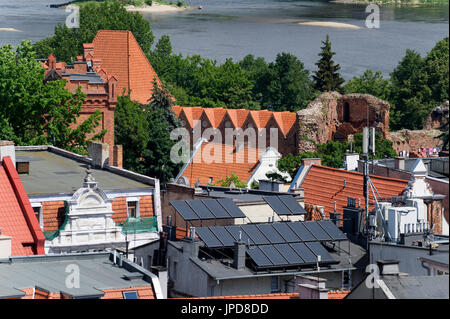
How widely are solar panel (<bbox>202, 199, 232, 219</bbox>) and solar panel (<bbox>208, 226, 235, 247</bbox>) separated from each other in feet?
6.88

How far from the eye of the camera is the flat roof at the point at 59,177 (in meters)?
34.9

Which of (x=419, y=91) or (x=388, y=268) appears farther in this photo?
(x=419, y=91)

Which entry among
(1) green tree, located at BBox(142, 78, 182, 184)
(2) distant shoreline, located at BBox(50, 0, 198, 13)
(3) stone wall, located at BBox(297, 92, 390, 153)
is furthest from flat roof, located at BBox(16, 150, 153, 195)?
(2) distant shoreline, located at BBox(50, 0, 198, 13)

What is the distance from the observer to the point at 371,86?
10000cm

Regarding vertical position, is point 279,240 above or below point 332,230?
above

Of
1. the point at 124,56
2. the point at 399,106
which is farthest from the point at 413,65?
the point at 124,56

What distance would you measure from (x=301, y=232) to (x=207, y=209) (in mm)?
2999

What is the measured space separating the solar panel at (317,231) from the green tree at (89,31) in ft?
261

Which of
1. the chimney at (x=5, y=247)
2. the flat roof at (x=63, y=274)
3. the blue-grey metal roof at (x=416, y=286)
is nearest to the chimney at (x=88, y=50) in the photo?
the chimney at (x=5, y=247)

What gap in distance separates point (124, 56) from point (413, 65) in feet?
81.7

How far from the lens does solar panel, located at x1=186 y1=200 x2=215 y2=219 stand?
30109mm

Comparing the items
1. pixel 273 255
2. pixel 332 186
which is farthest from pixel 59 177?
pixel 273 255

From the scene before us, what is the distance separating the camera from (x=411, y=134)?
73.1 m

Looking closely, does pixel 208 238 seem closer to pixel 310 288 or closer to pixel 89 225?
pixel 310 288
